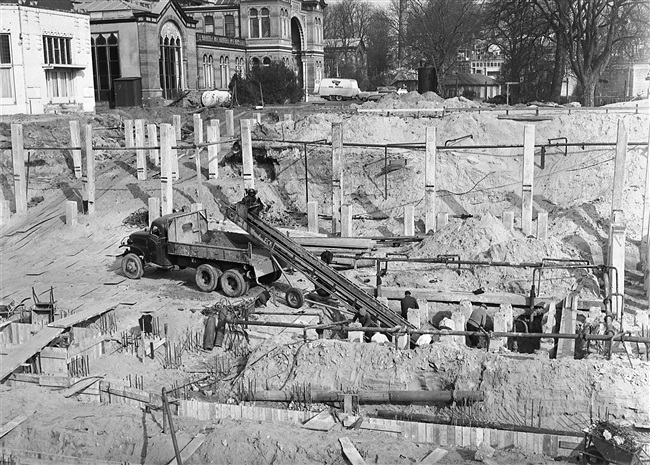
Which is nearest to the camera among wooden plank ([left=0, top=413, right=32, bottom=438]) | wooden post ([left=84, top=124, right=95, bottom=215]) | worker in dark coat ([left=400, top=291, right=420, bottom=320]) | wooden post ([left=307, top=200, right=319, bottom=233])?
wooden plank ([left=0, top=413, right=32, bottom=438])

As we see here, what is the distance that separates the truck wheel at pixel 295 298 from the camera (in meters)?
15.8

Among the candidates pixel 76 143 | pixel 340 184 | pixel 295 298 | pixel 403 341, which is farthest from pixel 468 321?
pixel 76 143

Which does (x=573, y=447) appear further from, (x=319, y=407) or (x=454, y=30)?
(x=454, y=30)

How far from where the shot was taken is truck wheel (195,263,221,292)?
1673 cm

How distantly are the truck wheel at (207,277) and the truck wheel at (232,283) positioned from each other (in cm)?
15

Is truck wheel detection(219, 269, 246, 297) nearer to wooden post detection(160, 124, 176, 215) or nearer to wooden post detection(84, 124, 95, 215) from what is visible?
wooden post detection(160, 124, 176, 215)

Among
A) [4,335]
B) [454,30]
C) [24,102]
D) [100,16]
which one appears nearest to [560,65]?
[454,30]

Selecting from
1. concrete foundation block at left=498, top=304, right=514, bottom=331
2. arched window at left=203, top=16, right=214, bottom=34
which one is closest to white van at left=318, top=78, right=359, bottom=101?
arched window at left=203, top=16, right=214, bottom=34

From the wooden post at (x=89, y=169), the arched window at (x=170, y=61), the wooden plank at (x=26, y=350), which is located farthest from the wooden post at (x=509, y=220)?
the arched window at (x=170, y=61)

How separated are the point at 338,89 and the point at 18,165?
37.5m

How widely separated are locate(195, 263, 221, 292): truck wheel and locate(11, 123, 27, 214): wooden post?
8.89m

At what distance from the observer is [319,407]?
37.3 feet

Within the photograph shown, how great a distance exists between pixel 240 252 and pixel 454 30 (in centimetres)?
4726

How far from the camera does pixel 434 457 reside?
380 inches
